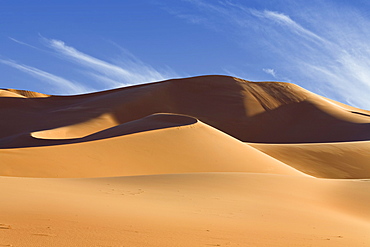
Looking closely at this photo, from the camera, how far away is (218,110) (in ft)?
186

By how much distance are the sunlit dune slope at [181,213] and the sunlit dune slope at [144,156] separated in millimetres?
5352

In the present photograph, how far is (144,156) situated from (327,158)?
16.1 meters

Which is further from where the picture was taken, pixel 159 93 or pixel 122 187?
pixel 159 93

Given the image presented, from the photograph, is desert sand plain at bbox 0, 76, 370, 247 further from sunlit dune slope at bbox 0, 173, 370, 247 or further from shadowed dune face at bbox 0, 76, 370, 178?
shadowed dune face at bbox 0, 76, 370, 178

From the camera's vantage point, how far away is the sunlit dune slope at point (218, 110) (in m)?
49.0

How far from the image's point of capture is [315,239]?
5.91 metres

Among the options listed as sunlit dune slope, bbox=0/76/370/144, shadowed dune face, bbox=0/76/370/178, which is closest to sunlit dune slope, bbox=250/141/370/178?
shadowed dune face, bbox=0/76/370/178

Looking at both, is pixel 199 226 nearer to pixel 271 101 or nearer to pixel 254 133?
pixel 254 133

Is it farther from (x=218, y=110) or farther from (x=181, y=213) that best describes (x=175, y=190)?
(x=218, y=110)

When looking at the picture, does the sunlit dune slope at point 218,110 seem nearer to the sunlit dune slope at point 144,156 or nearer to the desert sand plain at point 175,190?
the desert sand plain at point 175,190

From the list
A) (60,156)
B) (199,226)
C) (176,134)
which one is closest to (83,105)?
(176,134)

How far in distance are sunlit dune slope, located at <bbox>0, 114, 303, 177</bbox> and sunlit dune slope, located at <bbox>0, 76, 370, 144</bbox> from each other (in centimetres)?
2213

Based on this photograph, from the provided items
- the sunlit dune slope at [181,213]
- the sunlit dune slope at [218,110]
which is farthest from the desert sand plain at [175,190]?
the sunlit dune slope at [218,110]

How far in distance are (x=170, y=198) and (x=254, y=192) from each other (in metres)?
3.03
